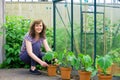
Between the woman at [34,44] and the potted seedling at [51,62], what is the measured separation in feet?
0.44

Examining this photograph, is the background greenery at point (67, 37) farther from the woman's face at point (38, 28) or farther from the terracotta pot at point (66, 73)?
the woman's face at point (38, 28)

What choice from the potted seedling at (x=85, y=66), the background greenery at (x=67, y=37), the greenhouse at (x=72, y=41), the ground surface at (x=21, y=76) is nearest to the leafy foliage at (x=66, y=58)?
the greenhouse at (x=72, y=41)

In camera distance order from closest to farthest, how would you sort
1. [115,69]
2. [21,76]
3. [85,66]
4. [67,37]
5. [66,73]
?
[85,66], [115,69], [66,73], [21,76], [67,37]

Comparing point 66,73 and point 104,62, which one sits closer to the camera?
point 104,62

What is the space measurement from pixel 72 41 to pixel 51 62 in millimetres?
581

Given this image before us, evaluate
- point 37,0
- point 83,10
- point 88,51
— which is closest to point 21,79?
point 88,51

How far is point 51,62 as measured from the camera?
681cm

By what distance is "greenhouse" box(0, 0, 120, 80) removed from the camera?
5.61 m

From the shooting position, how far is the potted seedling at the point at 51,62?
20.6 feet

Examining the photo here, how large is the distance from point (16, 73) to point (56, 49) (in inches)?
47.0

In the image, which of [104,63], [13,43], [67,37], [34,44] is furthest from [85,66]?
[13,43]

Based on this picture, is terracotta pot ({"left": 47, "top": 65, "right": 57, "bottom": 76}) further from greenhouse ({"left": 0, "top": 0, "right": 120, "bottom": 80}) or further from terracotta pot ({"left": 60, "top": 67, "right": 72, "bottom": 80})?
terracotta pot ({"left": 60, "top": 67, "right": 72, "bottom": 80})

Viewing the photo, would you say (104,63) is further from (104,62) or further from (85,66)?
(85,66)

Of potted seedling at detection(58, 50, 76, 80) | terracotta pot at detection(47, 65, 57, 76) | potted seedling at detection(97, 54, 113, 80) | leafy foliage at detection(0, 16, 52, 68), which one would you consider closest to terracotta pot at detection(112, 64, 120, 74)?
potted seedling at detection(97, 54, 113, 80)
